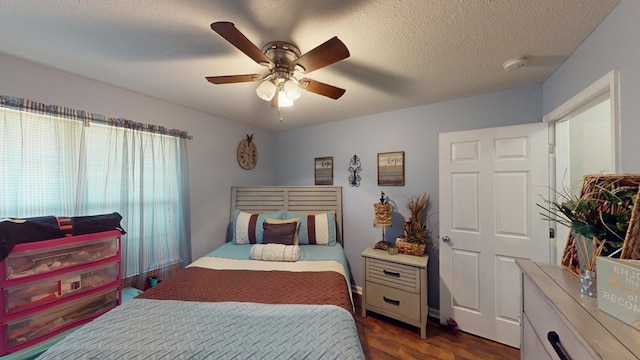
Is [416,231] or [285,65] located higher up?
[285,65]

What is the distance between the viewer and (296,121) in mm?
3160

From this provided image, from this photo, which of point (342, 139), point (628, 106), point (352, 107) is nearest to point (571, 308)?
point (628, 106)

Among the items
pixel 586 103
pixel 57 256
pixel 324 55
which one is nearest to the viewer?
pixel 324 55

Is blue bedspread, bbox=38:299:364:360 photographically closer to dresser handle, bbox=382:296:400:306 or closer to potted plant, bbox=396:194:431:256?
dresser handle, bbox=382:296:400:306

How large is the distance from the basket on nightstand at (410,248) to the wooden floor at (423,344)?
2.32ft

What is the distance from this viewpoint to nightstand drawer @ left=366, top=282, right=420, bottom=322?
2.09m

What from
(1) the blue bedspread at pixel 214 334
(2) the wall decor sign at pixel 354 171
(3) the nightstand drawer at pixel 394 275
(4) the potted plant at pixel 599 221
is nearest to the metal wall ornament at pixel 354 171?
(2) the wall decor sign at pixel 354 171

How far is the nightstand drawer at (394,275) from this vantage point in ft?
6.89

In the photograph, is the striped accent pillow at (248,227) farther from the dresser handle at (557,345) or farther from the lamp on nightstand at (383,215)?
the dresser handle at (557,345)

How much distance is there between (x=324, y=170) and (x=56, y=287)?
2.68 m

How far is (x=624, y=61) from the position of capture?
1.04 m

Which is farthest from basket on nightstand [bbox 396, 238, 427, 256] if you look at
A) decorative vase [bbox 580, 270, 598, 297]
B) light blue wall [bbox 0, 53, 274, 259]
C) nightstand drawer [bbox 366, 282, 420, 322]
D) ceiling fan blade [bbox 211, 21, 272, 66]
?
light blue wall [bbox 0, 53, 274, 259]

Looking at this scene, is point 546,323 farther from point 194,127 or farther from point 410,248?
point 194,127

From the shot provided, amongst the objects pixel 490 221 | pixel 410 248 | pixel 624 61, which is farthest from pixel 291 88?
pixel 490 221
